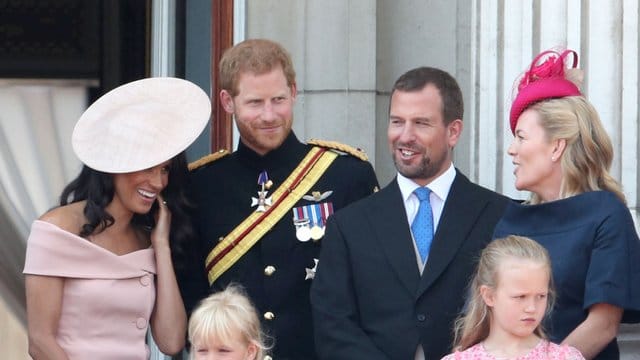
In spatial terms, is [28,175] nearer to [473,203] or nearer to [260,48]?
[260,48]

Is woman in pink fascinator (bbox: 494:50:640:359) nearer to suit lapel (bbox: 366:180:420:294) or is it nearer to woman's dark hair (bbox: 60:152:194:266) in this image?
suit lapel (bbox: 366:180:420:294)

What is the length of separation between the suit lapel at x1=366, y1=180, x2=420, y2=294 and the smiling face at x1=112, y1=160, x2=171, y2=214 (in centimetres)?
68

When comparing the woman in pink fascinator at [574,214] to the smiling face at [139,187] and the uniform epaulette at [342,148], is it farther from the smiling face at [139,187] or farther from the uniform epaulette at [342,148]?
the smiling face at [139,187]

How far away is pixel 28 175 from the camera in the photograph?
8.04 m

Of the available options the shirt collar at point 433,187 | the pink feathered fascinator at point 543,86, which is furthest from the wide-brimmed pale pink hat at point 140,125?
the pink feathered fascinator at point 543,86

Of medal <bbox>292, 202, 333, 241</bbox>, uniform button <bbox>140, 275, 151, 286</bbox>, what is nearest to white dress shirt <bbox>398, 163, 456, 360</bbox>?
medal <bbox>292, 202, 333, 241</bbox>

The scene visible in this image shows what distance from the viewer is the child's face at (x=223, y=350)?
5520mm

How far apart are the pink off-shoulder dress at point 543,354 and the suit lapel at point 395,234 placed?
1.41 ft

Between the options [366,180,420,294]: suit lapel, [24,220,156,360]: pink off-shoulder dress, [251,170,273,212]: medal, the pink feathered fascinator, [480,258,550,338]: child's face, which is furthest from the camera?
[251,170,273,212]: medal

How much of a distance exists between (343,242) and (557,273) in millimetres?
714

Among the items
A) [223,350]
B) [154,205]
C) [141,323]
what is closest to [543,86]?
[223,350]

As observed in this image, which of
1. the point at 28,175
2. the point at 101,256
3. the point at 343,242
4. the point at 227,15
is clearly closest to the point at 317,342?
the point at 343,242

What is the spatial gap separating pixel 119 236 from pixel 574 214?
1.48 meters

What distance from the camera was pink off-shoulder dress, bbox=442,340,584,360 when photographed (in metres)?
5.20
